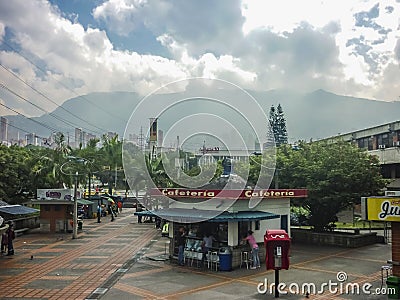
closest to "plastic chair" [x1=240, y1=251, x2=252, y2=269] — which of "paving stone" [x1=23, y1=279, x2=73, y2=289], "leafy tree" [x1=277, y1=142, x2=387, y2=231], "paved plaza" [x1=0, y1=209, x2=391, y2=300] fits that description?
"paved plaza" [x1=0, y1=209, x2=391, y2=300]

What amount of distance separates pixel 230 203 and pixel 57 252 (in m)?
9.49

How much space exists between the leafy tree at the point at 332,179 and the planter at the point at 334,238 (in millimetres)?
1441

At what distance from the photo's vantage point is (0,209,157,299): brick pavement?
45.5ft

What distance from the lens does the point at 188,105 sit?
19016 mm

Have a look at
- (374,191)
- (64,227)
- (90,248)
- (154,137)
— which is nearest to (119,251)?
(90,248)

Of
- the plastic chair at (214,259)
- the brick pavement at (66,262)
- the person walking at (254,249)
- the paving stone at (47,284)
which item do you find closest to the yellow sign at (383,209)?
the person walking at (254,249)

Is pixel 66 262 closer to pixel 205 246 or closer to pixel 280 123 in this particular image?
pixel 205 246

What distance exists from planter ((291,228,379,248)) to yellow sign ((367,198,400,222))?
10286 millimetres

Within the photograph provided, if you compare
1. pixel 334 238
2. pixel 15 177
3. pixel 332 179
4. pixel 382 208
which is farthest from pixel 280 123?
pixel 382 208

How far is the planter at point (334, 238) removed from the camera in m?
22.2

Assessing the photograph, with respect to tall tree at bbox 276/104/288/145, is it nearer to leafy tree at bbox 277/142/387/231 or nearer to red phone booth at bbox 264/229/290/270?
leafy tree at bbox 277/142/387/231

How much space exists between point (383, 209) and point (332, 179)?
11364 mm

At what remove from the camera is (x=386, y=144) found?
46906 millimetres

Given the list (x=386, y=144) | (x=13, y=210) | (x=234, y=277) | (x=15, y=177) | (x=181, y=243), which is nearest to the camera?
(x=234, y=277)
